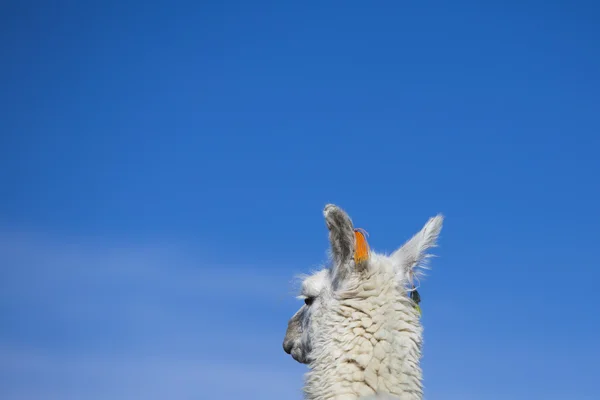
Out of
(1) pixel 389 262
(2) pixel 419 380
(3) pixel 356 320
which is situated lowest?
(2) pixel 419 380

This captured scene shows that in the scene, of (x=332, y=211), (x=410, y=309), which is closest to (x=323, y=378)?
(x=410, y=309)

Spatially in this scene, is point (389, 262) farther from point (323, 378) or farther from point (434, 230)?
point (323, 378)

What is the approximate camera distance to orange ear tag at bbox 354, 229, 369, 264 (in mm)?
5898

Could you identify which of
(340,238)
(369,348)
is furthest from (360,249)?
(369,348)

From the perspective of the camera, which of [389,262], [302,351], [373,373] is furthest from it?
[302,351]

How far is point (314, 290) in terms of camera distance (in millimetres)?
6406

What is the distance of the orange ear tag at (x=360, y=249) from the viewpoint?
5898 mm

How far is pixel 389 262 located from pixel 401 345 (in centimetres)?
82

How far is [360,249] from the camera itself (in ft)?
19.5

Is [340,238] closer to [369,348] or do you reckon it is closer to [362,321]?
[362,321]

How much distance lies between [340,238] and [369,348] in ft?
2.92

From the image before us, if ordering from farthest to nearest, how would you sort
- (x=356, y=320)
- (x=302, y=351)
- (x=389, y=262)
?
(x=302, y=351)
(x=389, y=262)
(x=356, y=320)

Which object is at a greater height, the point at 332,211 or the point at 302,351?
the point at 332,211

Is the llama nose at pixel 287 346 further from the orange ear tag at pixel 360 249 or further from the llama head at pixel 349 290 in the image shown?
the orange ear tag at pixel 360 249
